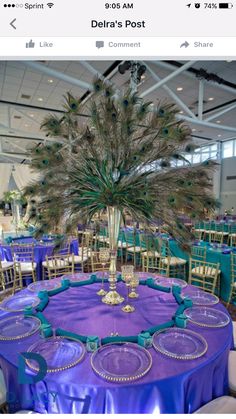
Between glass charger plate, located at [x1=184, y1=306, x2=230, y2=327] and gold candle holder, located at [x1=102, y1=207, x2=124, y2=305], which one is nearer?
glass charger plate, located at [x1=184, y1=306, x2=230, y2=327]

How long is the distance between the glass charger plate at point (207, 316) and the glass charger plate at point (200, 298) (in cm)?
9

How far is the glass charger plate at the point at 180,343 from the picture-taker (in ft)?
4.00

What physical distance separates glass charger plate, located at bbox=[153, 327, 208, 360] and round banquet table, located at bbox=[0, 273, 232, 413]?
29 millimetres

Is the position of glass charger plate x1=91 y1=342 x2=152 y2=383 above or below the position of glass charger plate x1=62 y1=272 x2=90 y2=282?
below

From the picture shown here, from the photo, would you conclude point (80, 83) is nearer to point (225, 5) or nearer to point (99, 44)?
point (99, 44)

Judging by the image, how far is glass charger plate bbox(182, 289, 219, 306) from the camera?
1.85 m

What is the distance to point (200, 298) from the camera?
6.36 feet

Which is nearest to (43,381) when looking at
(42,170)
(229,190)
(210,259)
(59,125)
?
(42,170)

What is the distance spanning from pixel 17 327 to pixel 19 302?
0.40m

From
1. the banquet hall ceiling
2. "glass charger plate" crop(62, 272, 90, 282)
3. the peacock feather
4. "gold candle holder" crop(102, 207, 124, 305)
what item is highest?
the banquet hall ceiling

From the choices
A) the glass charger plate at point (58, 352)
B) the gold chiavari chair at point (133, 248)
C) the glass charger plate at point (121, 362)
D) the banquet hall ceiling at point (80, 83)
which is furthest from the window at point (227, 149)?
the glass charger plate at point (58, 352)

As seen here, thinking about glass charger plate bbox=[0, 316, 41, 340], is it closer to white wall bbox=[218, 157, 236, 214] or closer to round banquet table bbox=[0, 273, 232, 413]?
round banquet table bbox=[0, 273, 232, 413]

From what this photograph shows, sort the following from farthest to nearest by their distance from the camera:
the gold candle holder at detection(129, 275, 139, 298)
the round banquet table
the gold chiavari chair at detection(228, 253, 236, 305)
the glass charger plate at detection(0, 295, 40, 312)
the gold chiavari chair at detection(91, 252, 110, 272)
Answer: the gold chiavari chair at detection(228, 253, 236, 305) < the gold chiavari chair at detection(91, 252, 110, 272) < the gold candle holder at detection(129, 275, 139, 298) < the glass charger plate at detection(0, 295, 40, 312) < the round banquet table

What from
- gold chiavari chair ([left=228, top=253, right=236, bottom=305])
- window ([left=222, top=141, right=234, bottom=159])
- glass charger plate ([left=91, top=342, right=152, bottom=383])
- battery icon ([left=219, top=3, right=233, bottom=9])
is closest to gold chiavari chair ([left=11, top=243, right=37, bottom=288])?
glass charger plate ([left=91, top=342, right=152, bottom=383])
